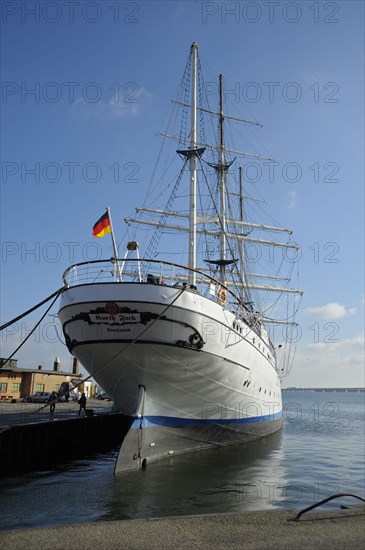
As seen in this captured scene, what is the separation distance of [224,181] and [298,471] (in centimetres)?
1854

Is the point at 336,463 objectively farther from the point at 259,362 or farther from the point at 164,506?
the point at 164,506

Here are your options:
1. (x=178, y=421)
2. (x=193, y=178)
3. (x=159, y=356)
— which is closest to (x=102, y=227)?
(x=159, y=356)

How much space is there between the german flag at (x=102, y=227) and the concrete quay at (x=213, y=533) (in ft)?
33.2

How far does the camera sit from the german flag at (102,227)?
14.9 meters

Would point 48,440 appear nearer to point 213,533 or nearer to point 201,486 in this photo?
point 201,486

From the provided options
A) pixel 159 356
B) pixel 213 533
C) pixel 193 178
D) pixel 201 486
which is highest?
pixel 193 178

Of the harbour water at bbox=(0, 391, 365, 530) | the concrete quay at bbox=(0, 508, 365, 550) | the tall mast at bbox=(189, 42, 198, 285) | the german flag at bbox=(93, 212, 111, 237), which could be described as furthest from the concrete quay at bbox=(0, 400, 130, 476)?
the tall mast at bbox=(189, 42, 198, 285)

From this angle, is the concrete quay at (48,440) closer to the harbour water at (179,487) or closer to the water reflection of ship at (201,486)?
the harbour water at (179,487)

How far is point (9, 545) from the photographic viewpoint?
5473mm

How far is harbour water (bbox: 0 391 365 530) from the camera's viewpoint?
10.2 m

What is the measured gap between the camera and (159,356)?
1409 centimetres

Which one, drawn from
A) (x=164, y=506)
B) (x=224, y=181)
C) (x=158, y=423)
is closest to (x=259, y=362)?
(x=158, y=423)

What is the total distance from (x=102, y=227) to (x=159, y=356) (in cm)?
466

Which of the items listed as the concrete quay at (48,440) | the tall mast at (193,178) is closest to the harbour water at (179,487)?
the concrete quay at (48,440)
